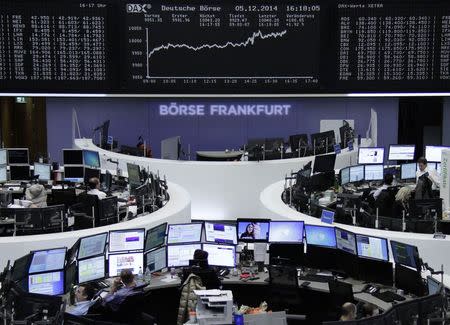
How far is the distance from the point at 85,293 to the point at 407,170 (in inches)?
288

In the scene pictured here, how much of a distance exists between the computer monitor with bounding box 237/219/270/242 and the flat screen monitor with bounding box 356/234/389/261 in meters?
1.24

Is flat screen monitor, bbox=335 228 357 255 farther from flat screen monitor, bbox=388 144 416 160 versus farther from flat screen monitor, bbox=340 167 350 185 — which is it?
flat screen monitor, bbox=388 144 416 160

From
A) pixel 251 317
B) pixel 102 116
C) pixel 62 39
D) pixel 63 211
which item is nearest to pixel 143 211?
pixel 63 211

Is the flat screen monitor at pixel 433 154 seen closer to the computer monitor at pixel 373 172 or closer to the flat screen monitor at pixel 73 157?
the computer monitor at pixel 373 172

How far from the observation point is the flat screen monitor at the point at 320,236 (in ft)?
28.5

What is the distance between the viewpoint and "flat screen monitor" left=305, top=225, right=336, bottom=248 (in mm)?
8680

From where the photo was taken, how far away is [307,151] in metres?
14.8

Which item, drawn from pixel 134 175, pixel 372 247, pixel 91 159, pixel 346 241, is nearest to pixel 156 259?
pixel 346 241

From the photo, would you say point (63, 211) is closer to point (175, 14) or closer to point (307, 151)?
point (175, 14)

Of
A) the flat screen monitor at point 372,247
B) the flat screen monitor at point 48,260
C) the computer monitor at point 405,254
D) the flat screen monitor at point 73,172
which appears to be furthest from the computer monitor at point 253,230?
the flat screen monitor at point 73,172

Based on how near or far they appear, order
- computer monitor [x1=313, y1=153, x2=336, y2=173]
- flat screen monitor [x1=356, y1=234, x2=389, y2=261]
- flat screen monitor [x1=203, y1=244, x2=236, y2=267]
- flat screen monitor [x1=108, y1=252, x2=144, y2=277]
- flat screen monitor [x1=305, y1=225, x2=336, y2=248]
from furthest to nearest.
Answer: computer monitor [x1=313, y1=153, x2=336, y2=173] → flat screen monitor [x1=203, y1=244, x2=236, y2=267] → flat screen monitor [x1=305, y1=225, x2=336, y2=248] → flat screen monitor [x1=108, y1=252, x2=144, y2=277] → flat screen monitor [x1=356, y1=234, x2=389, y2=261]

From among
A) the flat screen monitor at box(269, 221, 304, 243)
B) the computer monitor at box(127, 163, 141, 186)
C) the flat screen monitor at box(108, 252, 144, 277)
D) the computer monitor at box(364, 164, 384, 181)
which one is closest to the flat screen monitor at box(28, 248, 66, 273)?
the flat screen monitor at box(108, 252, 144, 277)

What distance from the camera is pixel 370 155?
47.1ft

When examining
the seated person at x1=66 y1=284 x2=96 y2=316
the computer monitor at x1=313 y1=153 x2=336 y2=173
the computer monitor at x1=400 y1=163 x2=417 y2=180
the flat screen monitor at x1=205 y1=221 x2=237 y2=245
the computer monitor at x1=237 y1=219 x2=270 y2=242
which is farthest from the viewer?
the computer monitor at x1=400 y1=163 x2=417 y2=180
